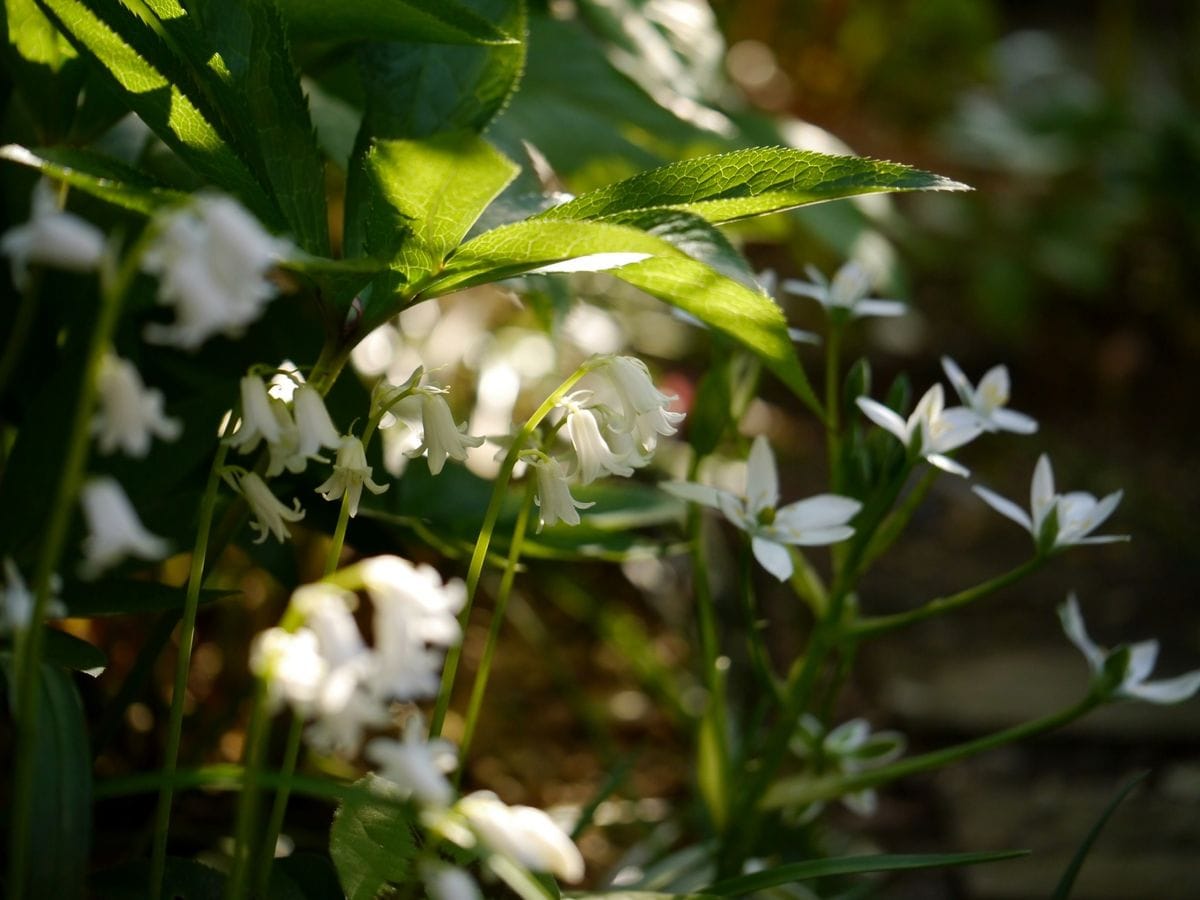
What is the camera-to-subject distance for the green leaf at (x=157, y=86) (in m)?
0.54

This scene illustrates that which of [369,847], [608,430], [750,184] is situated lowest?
[369,847]

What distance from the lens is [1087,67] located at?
3785mm

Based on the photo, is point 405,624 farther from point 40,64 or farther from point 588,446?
point 40,64

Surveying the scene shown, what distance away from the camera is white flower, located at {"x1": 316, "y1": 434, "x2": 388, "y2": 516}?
1.62 feet

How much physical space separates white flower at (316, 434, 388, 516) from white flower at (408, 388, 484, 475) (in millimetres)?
28

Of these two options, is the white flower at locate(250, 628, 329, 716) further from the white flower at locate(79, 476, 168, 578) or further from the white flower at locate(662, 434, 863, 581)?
the white flower at locate(662, 434, 863, 581)

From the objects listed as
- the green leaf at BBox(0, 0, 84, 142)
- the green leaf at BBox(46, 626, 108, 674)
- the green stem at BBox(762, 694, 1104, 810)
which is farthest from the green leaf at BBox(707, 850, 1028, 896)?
the green leaf at BBox(0, 0, 84, 142)

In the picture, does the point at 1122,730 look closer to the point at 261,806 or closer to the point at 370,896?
the point at 261,806

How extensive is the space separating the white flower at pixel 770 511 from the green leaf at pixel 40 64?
0.43 meters

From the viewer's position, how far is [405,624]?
0.37 metres

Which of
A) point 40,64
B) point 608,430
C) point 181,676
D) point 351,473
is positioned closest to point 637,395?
point 608,430

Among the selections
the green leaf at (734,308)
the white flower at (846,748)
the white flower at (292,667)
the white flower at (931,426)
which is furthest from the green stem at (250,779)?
the white flower at (846,748)

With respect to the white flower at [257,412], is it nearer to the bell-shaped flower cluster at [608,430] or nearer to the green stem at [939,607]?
the bell-shaped flower cluster at [608,430]

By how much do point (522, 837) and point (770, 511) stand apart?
0.33 metres
